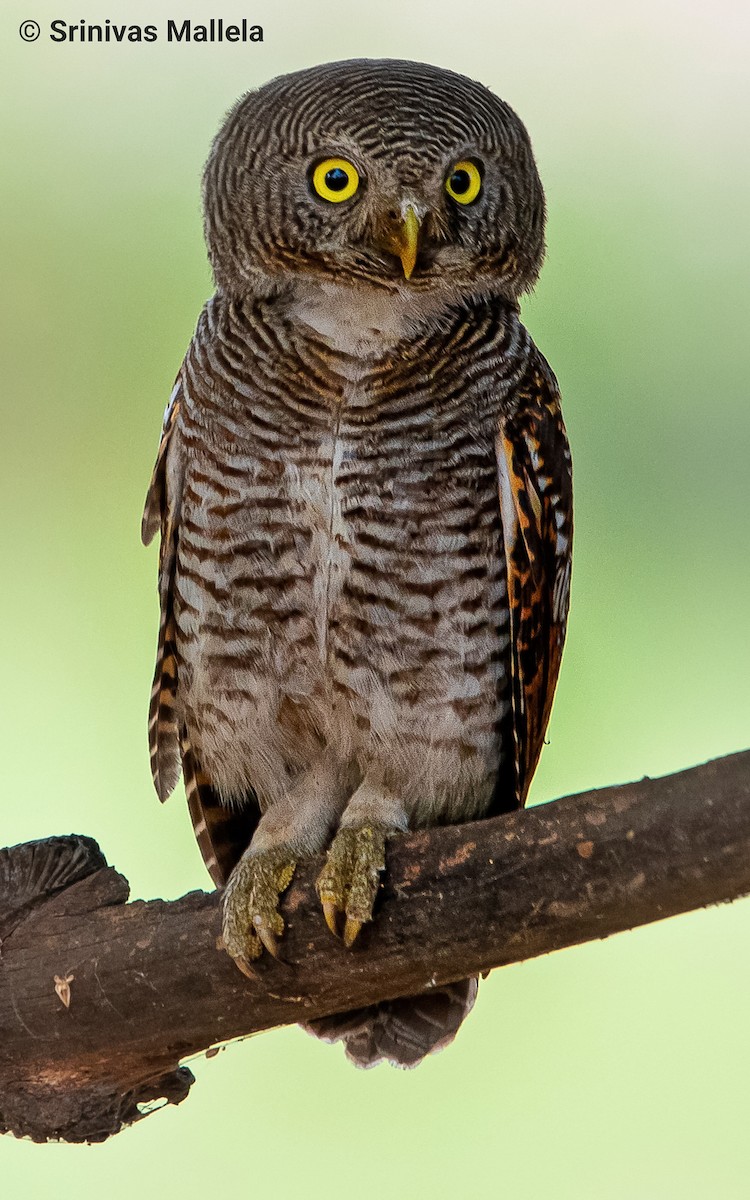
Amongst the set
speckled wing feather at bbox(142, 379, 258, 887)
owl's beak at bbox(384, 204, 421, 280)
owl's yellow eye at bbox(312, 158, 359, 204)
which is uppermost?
owl's yellow eye at bbox(312, 158, 359, 204)

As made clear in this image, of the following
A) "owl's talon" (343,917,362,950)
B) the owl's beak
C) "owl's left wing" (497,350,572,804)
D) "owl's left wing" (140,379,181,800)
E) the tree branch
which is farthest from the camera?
"owl's left wing" (140,379,181,800)

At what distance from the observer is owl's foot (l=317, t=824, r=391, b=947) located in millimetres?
1471

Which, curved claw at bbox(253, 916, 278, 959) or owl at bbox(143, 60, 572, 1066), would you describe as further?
owl at bbox(143, 60, 572, 1066)

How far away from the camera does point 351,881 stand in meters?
1.50

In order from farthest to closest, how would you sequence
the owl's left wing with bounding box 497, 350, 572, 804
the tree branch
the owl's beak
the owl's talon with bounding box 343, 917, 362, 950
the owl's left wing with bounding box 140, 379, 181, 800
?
the owl's left wing with bounding box 140, 379, 181, 800, the owl's left wing with bounding box 497, 350, 572, 804, the owl's beak, the owl's talon with bounding box 343, 917, 362, 950, the tree branch

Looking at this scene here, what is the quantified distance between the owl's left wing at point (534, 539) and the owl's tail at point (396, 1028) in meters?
0.31

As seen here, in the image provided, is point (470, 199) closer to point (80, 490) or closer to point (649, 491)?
point (649, 491)

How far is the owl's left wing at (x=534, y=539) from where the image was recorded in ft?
5.60

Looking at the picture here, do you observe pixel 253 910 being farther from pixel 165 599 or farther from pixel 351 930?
pixel 165 599

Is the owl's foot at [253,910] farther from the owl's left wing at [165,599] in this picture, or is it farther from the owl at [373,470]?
the owl's left wing at [165,599]

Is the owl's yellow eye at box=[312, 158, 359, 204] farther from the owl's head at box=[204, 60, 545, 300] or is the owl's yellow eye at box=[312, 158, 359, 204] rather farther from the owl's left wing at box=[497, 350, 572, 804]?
the owl's left wing at box=[497, 350, 572, 804]

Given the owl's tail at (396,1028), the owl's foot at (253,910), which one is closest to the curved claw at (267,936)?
the owl's foot at (253,910)

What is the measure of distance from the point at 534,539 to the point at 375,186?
1.60ft

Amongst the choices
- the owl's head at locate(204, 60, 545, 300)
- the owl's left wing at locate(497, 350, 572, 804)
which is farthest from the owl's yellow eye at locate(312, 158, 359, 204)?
the owl's left wing at locate(497, 350, 572, 804)
